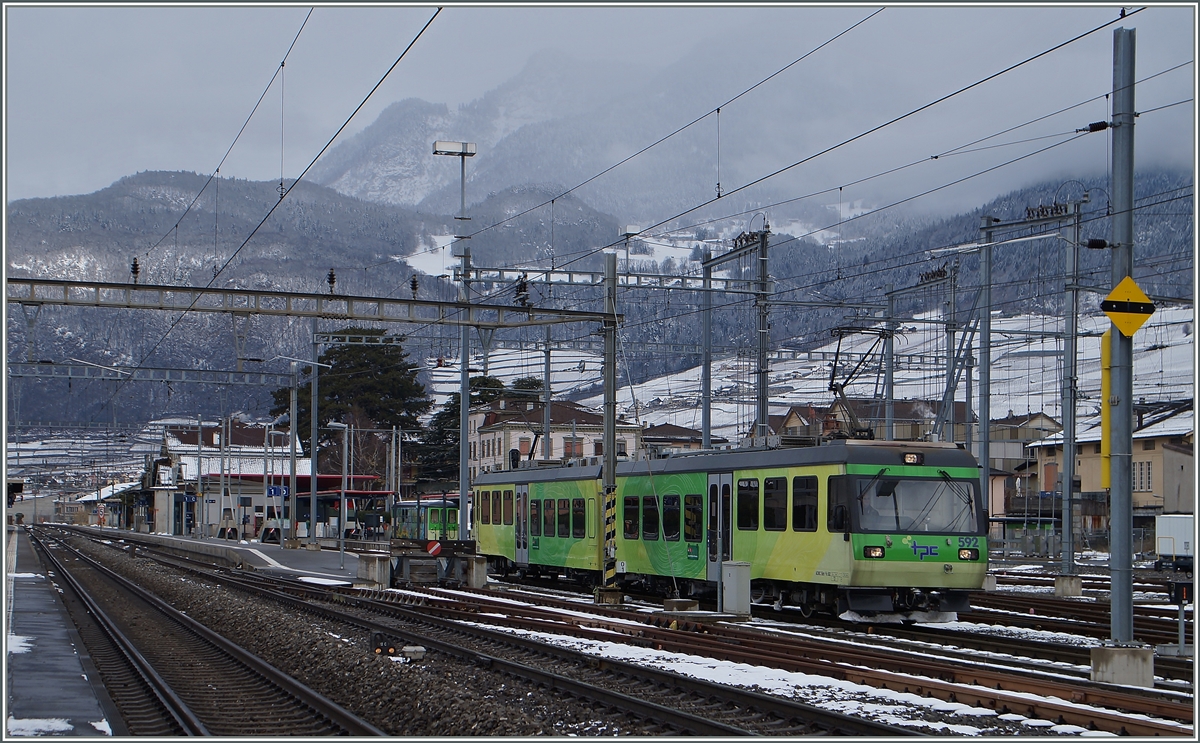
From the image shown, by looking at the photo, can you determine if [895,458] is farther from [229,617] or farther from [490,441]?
[490,441]

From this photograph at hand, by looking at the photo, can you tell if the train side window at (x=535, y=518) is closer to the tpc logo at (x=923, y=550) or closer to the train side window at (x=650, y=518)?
the train side window at (x=650, y=518)

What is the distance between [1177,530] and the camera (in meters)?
32.8

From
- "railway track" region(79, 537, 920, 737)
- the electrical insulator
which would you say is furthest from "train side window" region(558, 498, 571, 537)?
"railway track" region(79, 537, 920, 737)

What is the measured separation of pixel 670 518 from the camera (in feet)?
82.6

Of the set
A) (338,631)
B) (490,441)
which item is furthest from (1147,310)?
(490,441)

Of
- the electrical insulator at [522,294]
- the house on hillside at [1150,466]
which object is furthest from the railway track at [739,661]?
the house on hillside at [1150,466]

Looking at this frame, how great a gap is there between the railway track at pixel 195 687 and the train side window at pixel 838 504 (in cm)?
889

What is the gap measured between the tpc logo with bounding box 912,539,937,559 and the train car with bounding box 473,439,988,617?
2 centimetres

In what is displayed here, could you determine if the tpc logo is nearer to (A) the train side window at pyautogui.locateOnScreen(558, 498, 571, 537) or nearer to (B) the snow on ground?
(B) the snow on ground

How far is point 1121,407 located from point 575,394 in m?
177

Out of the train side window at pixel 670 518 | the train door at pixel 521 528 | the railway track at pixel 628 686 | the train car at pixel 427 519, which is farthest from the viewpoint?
the train car at pixel 427 519

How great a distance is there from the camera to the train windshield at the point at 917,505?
1962cm

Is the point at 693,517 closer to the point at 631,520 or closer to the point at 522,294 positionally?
the point at 631,520

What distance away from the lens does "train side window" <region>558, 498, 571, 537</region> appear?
29672 mm
